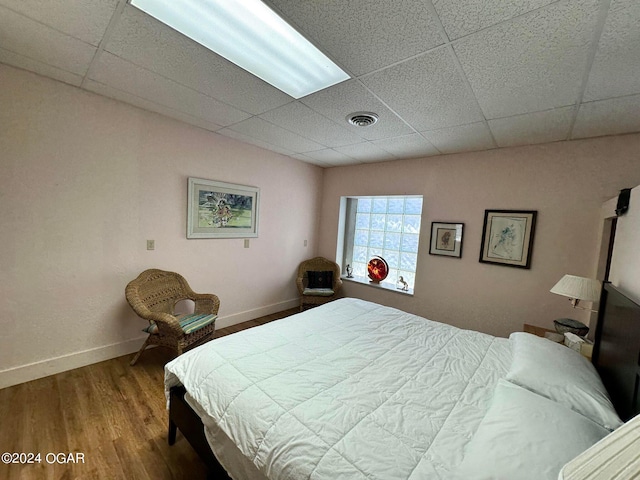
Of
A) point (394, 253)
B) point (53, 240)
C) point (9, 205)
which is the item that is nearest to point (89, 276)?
point (53, 240)

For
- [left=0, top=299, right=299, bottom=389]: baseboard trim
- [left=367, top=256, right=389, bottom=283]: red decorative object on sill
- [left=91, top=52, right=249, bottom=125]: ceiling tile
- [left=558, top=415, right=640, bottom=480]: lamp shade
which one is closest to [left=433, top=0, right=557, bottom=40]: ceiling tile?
[left=558, top=415, right=640, bottom=480]: lamp shade

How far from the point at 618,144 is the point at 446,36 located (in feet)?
7.15

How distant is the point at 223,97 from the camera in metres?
2.08

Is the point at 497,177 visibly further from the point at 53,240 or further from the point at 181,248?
the point at 53,240

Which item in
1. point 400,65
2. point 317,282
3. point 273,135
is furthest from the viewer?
point 317,282

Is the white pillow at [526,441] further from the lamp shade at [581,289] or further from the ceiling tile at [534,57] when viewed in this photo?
the ceiling tile at [534,57]

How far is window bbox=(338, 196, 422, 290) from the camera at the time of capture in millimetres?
3826

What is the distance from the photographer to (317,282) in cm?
408

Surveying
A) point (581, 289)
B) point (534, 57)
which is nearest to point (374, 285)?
point (581, 289)

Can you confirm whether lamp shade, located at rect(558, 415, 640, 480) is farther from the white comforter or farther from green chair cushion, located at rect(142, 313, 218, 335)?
green chair cushion, located at rect(142, 313, 218, 335)

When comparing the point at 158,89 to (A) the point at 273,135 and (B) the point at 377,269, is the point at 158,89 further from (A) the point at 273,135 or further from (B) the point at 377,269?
(B) the point at 377,269

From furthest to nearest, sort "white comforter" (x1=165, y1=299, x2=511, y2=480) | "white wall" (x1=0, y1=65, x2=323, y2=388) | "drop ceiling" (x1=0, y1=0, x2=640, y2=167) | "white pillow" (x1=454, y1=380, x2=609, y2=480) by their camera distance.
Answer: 1. "white wall" (x1=0, y1=65, x2=323, y2=388)
2. "drop ceiling" (x1=0, y1=0, x2=640, y2=167)
3. "white comforter" (x1=165, y1=299, x2=511, y2=480)
4. "white pillow" (x1=454, y1=380, x2=609, y2=480)

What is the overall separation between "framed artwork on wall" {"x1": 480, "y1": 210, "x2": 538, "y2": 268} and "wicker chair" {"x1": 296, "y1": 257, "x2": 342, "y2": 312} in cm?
199

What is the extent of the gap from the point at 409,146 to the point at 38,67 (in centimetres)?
326
